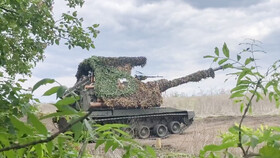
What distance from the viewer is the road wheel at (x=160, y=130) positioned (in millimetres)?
15250

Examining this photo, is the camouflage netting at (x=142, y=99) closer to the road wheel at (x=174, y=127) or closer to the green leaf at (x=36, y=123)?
the road wheel at (x=174, y=127)

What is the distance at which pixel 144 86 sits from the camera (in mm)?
16188

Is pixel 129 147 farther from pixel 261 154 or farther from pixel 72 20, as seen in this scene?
pixel 72 20

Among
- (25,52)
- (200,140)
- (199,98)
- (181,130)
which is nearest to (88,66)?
(181,130)

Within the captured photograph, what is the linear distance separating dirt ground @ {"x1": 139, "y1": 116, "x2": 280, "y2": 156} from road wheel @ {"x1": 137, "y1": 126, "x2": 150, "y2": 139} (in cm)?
31

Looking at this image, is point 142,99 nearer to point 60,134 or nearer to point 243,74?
point 243,74

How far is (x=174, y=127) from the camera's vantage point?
15.9m

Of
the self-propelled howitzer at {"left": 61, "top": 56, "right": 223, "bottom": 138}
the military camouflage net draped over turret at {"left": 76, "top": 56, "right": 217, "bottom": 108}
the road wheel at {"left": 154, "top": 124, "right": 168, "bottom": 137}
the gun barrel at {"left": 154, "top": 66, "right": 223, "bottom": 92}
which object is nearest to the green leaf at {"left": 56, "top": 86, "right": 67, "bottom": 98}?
the self-propelled howitzer at {"left": 61, "top": 56, "right": 223, "bottom": 138}

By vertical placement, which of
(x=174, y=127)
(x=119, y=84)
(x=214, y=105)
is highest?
(x=119, y=84)

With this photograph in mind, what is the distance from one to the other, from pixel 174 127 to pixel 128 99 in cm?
216

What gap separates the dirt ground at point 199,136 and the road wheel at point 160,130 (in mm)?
237

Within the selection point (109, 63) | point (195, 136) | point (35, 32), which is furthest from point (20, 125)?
point (109, 63)

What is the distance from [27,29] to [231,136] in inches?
171

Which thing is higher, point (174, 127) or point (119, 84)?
point (119, 84)
